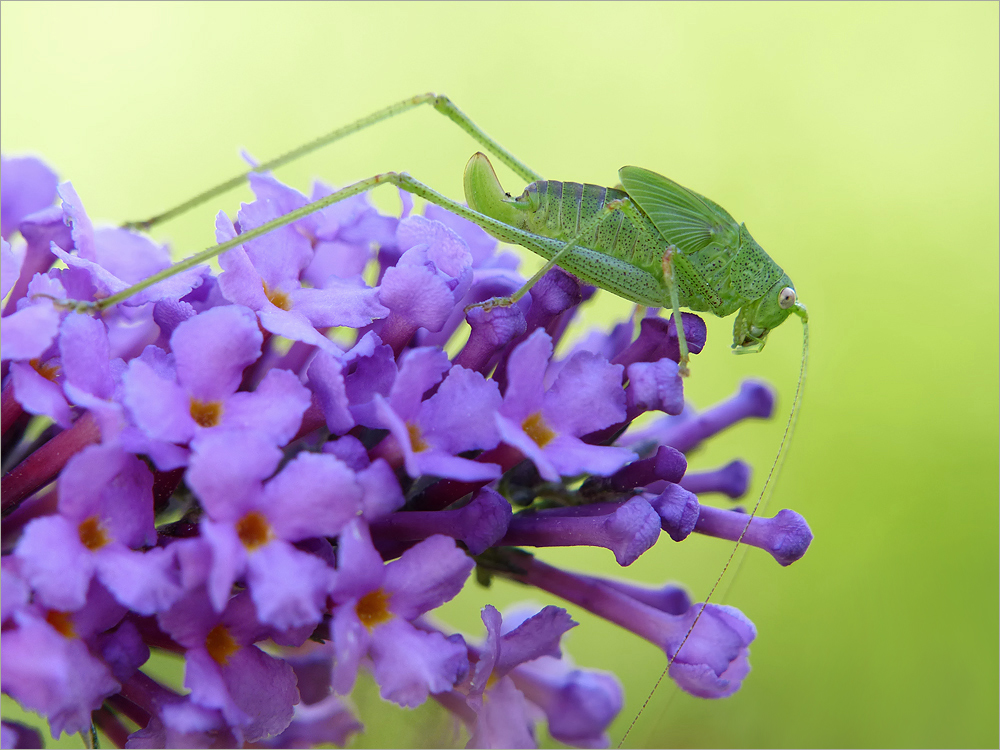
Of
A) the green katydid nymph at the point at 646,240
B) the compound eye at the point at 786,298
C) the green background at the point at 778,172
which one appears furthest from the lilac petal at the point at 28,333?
the green background at the point at 778,172

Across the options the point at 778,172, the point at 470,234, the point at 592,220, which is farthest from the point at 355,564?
the point at 778,172

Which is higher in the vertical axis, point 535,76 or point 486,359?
point 535,76

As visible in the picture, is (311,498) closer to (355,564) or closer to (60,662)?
(355,564)

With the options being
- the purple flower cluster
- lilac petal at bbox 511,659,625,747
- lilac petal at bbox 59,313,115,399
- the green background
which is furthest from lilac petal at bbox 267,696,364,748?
the green background

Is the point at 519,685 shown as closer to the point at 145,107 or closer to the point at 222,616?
the point at 222,616

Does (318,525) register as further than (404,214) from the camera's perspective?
No

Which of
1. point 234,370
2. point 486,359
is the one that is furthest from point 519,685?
point 234,370

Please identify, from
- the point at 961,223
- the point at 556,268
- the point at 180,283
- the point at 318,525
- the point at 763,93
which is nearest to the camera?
the point at 318,525

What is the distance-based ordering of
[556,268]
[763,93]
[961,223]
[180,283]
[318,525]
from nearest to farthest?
[318,525] < [180,283] < [556,268] < [961,223] < [763,93]
